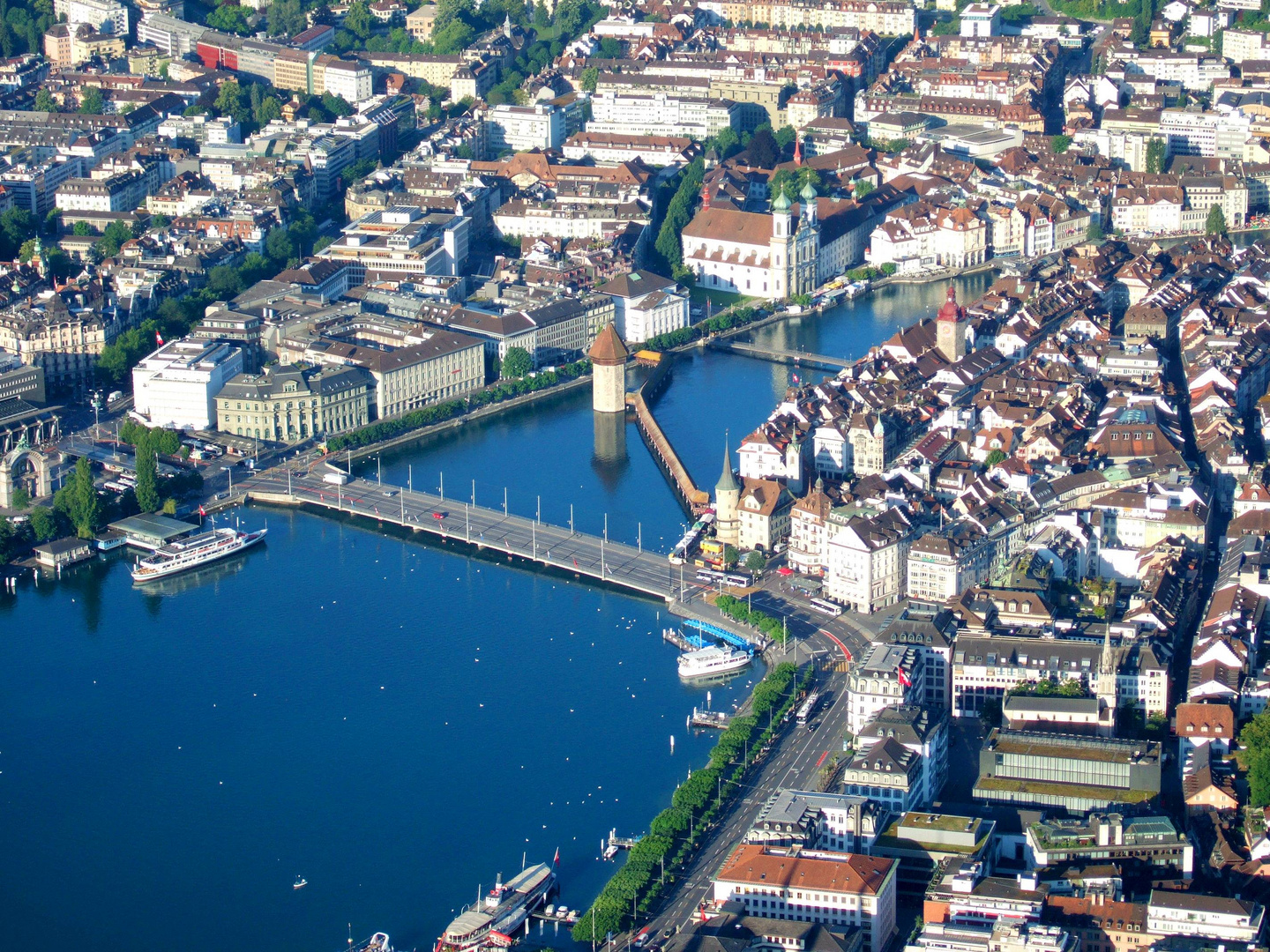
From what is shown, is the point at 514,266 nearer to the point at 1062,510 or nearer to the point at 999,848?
the point at 1062,510

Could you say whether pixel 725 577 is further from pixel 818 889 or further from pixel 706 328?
Answer: pixel 706 328

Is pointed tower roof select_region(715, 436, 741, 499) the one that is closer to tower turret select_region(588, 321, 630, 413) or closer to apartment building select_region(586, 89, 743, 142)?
tower turret select_region(588, 321, 630, 413)

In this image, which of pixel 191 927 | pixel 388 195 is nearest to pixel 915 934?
pixel 191 927

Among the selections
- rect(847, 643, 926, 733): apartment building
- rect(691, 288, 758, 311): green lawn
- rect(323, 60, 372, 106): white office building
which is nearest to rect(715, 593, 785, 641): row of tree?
rect(847, 643, 926, 733): apartment building

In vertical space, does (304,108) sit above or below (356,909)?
above

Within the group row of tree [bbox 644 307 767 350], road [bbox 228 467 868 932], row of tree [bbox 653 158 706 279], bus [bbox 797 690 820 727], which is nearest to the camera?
road [bbox 228 467 868 932]

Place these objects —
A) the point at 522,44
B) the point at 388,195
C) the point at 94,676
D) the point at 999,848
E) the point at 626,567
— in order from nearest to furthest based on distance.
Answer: the point at 999,848 → the point at 94,676 → the point at 626,567 → the point at 388,195 → the point at 522,44
